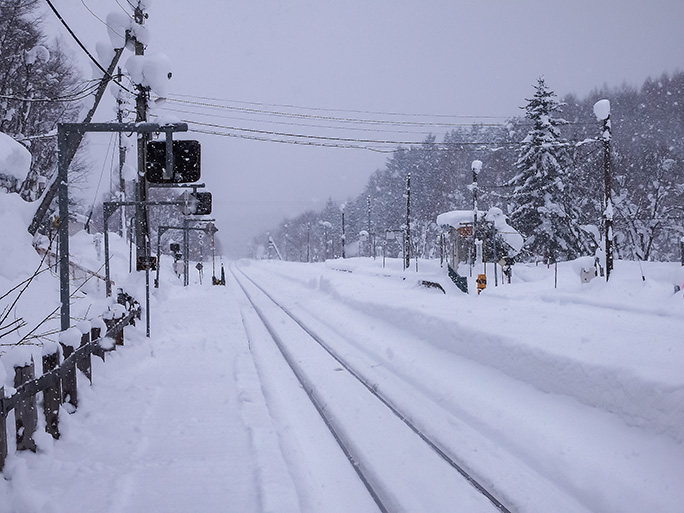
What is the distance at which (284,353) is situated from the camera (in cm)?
900

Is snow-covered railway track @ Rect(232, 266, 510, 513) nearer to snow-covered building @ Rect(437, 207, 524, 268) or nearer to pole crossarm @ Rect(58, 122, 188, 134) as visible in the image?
pole crossarm @ Rect(58, 122, 188, 134)

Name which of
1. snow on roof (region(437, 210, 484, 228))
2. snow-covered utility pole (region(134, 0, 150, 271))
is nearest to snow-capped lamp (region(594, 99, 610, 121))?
snow on roof (region(437, 210, 484, 228))

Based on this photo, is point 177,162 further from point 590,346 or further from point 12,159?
point 590,346

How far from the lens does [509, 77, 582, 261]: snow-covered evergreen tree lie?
32.2 meters

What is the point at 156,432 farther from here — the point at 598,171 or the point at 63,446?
the point at 598,171

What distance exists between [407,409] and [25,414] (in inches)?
160

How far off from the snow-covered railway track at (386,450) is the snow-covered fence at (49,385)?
288 centimetres

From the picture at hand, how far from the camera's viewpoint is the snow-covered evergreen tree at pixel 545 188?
32.2 metres

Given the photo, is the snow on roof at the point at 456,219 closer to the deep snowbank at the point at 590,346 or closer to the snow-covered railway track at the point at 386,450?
the deep snowbank at the point at 590,346

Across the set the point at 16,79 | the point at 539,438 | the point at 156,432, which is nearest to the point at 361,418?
the point at 539,438

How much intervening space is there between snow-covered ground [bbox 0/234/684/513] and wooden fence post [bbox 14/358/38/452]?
0.10 m

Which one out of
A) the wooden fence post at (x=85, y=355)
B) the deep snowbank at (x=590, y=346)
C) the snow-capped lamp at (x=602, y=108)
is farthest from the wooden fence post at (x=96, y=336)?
the snow-capped lamp at (x=602, y=108)

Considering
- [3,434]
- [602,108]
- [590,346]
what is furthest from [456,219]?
[3,434]

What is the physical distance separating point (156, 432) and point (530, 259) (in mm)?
36936
